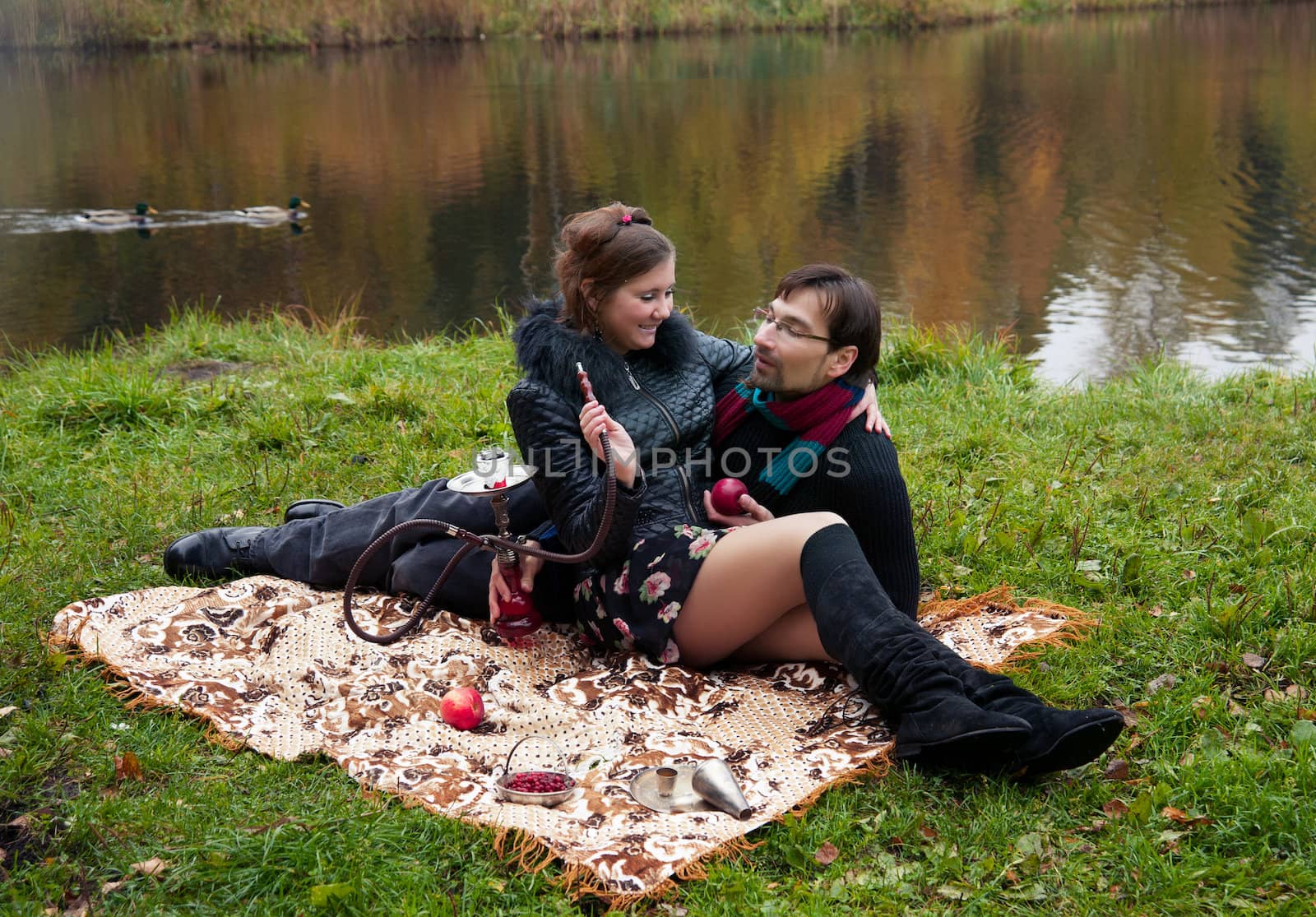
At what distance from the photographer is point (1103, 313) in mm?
9688

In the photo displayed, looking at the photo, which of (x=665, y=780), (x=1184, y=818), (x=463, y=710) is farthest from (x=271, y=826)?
(x=1184, y=818)

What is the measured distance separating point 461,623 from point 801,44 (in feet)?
87.0

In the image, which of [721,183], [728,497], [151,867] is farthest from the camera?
[721,183]

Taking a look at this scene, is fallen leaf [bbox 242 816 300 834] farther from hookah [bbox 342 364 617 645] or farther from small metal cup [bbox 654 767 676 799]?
small metal cup [bbox 654 767 676 799]

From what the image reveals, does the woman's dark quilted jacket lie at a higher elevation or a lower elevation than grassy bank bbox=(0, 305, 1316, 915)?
higher

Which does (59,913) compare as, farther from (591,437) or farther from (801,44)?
(801,44)

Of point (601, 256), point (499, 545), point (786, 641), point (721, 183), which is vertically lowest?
point (786, 641)

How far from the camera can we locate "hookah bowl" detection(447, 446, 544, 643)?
3.50 metres

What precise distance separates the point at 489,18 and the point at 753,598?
27.8 m

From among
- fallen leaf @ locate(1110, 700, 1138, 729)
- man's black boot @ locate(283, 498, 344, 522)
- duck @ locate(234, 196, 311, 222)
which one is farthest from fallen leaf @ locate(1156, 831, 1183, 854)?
A: duck @ locate(234, 196, 311, 222)

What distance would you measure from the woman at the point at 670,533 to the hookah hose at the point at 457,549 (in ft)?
0.15

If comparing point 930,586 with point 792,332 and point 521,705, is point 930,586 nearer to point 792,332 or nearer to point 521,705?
point 792,332

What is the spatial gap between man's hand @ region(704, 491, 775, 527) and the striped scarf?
0.09 meters

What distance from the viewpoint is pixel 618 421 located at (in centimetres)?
343
